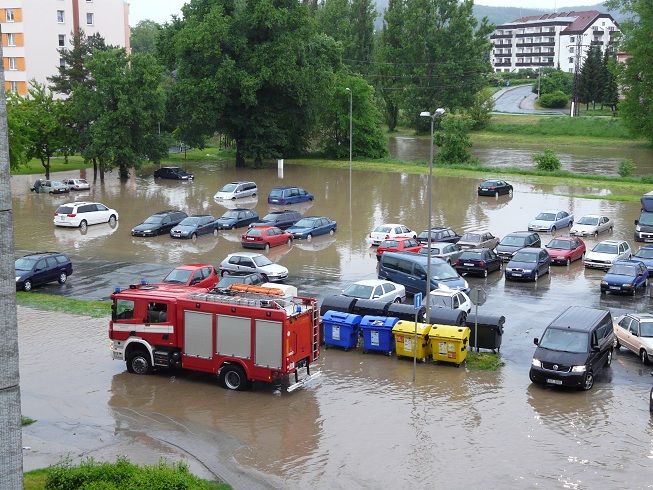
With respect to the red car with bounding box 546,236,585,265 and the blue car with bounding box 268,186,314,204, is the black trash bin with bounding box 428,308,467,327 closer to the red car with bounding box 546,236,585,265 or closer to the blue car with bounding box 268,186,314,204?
the red car with bounding box 546,236,585,265

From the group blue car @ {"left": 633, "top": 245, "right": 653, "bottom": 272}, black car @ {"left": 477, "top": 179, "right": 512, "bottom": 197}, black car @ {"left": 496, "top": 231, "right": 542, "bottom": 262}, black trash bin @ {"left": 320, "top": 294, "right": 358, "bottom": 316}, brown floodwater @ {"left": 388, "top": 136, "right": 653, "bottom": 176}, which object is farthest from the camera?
brown floodwater @ {"left": 388, "top": 136, "right": 653, "bottom": 176}

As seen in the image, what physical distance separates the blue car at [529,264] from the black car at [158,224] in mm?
18670

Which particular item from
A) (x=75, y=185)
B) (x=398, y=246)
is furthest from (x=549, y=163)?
(x=75, y=185)

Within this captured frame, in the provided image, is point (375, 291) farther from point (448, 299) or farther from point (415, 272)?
point (415, 272)

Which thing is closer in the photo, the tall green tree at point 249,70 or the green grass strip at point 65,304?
the green grass strip at point 65,304

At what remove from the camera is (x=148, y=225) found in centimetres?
4362

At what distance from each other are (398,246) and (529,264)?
6.10m

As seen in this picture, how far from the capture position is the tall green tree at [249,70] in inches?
2621

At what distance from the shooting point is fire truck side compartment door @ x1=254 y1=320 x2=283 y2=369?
781 inches

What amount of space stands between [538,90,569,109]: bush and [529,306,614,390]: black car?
11352cm

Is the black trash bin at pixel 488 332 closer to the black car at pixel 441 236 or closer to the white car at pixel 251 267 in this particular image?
the white car at pixel 251 267

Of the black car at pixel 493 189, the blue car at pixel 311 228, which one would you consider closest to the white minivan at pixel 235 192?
the blue car at pixel 311 228

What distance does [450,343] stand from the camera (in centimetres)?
2258

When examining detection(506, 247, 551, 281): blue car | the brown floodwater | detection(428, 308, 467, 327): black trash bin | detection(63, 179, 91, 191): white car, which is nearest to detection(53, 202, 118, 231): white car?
detection(63, 179, 91, 191): white car
